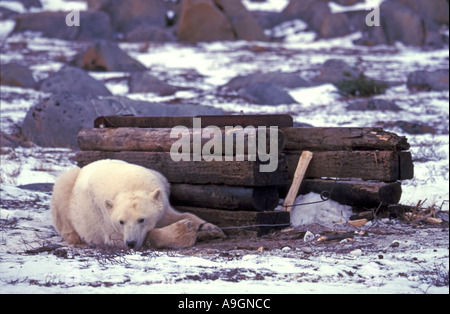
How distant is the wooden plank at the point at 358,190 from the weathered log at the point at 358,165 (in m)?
0.08

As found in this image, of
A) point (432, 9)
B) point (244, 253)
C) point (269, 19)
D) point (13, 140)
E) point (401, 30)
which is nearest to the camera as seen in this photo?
point (244, 253)

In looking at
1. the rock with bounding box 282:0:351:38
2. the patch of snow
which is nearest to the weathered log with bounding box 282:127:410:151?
the patch of snow

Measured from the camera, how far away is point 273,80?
19.2m

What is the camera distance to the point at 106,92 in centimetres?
1762

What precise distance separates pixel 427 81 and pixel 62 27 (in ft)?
71.2

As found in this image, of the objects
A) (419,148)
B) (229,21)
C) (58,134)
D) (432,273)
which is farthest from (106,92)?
(229,21)

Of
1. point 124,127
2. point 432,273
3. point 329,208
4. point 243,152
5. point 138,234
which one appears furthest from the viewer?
point 124,127

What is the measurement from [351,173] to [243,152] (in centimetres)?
126

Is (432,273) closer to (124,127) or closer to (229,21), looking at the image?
(124,127)

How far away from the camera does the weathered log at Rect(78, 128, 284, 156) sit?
5777mm

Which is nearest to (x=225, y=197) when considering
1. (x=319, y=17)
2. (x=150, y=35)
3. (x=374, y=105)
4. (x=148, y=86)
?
(x=374, y=105)

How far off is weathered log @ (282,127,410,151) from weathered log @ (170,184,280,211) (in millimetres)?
804

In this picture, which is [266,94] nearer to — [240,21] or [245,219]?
[245,219]

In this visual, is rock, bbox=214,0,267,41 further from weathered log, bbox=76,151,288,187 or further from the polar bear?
the polar bear
